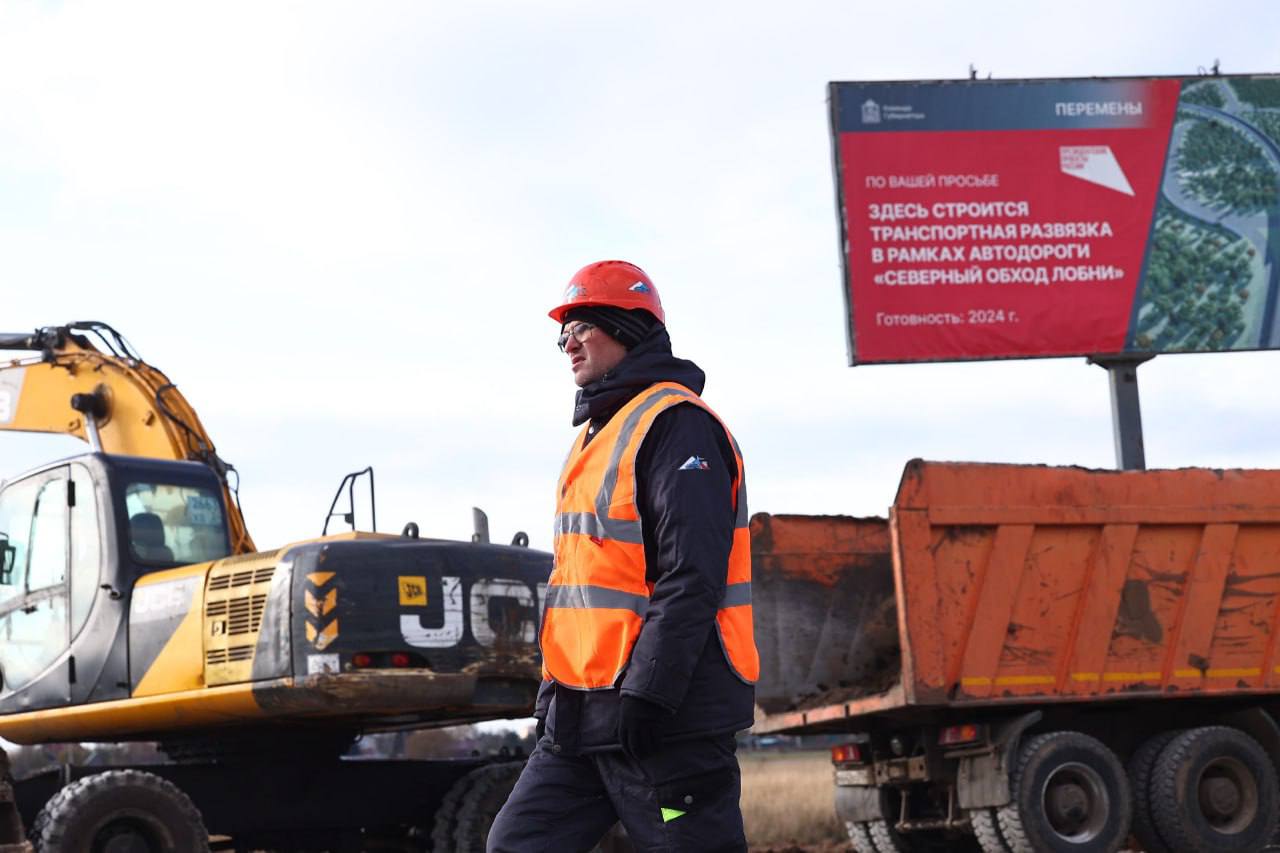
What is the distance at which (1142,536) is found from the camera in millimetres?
10961

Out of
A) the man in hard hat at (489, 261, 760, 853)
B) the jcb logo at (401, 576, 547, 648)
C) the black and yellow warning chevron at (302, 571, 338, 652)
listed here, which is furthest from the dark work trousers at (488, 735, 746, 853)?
the jcb logo at (401, 576, 547, 648)

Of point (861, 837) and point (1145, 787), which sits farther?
point (861, 837)

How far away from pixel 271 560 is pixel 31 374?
3.23 metres

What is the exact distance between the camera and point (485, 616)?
9852 mm

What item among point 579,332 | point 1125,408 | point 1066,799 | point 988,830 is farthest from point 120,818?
point 1125,408

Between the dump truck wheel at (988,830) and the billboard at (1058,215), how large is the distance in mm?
7004

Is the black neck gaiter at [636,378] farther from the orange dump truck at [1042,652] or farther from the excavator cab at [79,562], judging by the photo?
the excavator cab at [79,562]

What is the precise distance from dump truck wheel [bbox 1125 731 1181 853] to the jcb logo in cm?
359

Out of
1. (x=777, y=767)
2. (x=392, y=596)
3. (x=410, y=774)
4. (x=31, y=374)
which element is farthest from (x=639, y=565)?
(x=777, y=767)

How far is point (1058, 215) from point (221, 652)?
10540mm

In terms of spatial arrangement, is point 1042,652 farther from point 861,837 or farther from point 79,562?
point 79,562

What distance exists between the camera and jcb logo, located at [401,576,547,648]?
31.7 ft

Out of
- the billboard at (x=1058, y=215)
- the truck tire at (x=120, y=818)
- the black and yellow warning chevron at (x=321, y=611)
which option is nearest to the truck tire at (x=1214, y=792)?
the black and yellow warning chevron at (x=321, y=611)

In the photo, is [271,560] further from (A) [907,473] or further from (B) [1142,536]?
(B) [1142,536]
